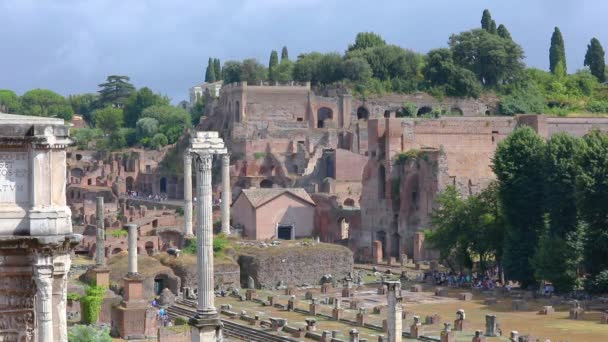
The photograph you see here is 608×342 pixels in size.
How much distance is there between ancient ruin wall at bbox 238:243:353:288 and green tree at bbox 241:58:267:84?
3701 cm

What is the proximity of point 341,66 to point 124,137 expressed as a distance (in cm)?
2080

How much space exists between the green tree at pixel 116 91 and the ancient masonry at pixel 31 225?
10273 centimetres

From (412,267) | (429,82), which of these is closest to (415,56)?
(429,82)

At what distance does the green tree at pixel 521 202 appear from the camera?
143 feet

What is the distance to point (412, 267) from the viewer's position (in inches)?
2067

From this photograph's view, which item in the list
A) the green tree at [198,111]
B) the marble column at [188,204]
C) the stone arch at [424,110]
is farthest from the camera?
the green tree at [198,111]

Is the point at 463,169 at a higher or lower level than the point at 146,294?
higher

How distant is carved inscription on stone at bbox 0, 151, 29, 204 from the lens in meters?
10.9

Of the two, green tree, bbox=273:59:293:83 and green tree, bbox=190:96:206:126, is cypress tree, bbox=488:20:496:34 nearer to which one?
green tree, bbox=273:59:293:83

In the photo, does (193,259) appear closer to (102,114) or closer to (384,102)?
(384,102)

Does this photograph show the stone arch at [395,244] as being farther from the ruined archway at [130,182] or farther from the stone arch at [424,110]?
the ruined archway at [130,182]

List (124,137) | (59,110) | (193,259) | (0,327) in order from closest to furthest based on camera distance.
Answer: (0,327) < (193,259) < (124,137) < (59,110)

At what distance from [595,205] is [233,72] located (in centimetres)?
5042

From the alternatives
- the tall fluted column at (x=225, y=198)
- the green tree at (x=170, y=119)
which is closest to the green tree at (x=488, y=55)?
the green tree at (x=170, y=119)
